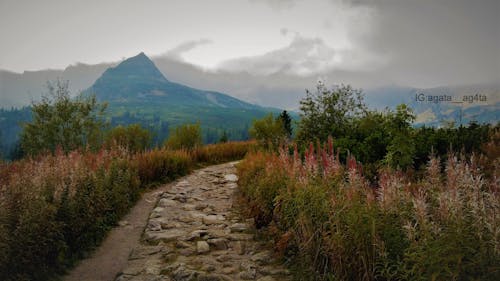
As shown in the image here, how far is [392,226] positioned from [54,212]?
4.85 meters

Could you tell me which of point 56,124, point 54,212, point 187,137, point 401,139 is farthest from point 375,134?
point 56,124

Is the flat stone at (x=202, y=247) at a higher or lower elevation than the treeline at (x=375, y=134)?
lower

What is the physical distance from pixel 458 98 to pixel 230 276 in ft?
28.5

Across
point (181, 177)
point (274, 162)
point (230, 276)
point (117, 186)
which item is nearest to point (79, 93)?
point (181, 177)

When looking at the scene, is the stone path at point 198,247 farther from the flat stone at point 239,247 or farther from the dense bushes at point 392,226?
the dense bushes at point 392,226

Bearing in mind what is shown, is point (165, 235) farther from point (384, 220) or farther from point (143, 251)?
point (384, 220)

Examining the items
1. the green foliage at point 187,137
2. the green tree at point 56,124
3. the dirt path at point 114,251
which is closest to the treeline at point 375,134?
the dirt path at point 114,251

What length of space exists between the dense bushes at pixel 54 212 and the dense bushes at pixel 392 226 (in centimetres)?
346

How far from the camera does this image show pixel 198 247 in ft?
18.7

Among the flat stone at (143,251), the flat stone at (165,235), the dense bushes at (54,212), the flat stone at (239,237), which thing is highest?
the dense bushes at (54,212)

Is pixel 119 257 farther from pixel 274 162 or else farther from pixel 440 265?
pixel 440 265

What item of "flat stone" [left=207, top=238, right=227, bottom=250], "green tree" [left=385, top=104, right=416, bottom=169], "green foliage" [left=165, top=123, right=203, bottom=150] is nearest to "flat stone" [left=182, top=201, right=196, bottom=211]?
"flat stone" [left=207, top=238, right=227, bottom=250]

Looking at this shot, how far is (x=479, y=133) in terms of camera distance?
10.4m

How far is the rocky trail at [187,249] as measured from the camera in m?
4.67
